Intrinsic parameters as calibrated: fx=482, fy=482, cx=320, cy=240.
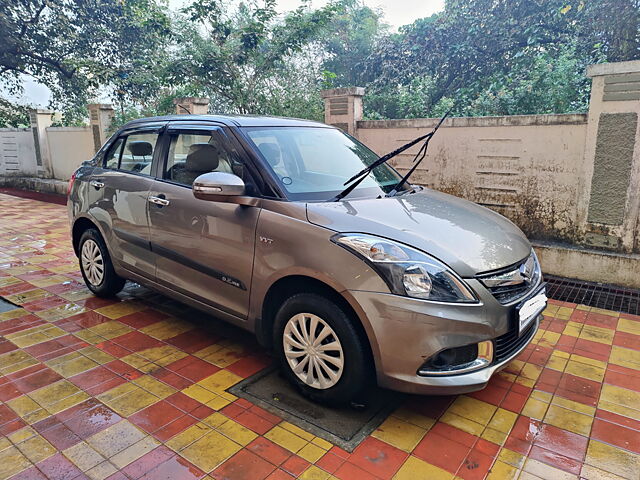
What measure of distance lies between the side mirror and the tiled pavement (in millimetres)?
1167

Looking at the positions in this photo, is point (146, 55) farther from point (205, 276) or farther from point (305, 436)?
point (305, 436)

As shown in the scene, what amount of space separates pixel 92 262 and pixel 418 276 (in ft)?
10.7

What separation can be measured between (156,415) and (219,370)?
0.58 metres

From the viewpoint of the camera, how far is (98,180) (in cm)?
422

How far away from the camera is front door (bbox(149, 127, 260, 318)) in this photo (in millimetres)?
3014

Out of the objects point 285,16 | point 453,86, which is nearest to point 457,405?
point 285,16

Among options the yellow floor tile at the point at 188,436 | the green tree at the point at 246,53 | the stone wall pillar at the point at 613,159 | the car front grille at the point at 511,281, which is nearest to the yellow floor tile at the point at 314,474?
the yellow floor tile at the point at 188,436

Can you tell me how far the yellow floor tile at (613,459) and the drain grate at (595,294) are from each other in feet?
7.49

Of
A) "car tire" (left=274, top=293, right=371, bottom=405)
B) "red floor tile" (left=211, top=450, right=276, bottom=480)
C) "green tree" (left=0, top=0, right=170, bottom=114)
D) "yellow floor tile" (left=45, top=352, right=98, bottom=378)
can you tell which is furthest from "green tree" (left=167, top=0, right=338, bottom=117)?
"red floor tile" (left=211, top=450, right=276, bottom=480)

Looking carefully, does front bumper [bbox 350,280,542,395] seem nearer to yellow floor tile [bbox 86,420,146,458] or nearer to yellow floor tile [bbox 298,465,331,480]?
yellow floor tile [bbox 298,465,331,480]

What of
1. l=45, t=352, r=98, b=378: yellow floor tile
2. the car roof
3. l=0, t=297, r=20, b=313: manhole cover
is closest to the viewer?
l=45, t=352, r=98, b=378: yellow floor tile

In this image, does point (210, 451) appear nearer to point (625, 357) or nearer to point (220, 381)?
point (220, 381)

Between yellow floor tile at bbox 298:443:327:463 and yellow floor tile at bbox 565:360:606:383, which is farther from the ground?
yellow floor tile at bbox 298:443:327:463

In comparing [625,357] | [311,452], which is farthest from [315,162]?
[625,357]
